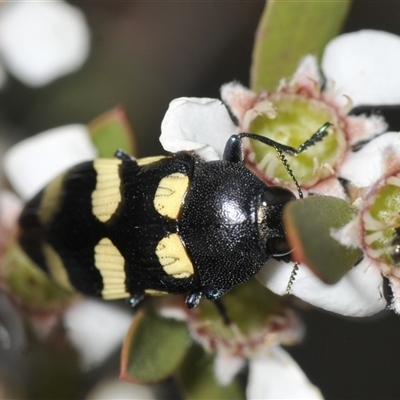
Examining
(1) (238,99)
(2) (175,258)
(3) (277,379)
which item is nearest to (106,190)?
(2) (175,258)

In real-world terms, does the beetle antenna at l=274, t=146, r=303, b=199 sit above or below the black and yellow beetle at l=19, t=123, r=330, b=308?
above

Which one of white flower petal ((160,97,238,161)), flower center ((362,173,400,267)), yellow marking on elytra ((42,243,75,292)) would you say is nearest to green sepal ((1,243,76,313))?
yellow marking on elytra ((42,243,75,292))

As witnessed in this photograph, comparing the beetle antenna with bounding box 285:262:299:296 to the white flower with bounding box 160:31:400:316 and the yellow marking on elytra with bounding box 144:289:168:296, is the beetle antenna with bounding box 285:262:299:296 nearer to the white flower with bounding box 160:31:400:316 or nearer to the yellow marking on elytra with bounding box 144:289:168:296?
the white flower with bounding box 160:31:400:316

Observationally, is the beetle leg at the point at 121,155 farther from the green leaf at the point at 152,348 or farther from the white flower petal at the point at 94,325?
the white flower petal at the point at 94,325

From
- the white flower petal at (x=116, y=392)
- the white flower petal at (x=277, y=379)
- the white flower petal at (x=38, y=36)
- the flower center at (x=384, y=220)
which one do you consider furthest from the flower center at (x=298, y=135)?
the white flower petal at (x=38, y=36)

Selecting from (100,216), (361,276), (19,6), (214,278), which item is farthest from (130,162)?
(19,6)

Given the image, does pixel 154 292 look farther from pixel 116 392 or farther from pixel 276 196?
pixel 116 392

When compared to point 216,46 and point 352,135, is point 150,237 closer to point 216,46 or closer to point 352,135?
point 352,135
